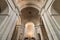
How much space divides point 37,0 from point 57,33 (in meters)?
8.90

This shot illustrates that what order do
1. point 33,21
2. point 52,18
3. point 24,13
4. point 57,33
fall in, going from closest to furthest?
point 57,33 → point 52,18 → point 24,13 → point 33,21

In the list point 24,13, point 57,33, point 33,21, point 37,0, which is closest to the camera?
point 57,33

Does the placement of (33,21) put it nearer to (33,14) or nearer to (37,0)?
(33,14)

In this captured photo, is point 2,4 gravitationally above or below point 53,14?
above

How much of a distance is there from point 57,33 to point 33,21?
43.2 feet

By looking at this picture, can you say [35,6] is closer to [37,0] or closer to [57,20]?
[37,0]

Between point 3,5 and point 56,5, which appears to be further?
point 56,5

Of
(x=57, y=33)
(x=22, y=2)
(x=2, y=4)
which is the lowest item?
(x=57, y=33)

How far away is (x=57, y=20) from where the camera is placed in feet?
31.4

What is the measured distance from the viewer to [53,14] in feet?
33.0

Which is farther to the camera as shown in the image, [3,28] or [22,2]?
[22,2]

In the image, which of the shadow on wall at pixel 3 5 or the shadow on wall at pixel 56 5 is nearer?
the shadow on wall at pixel 3 5

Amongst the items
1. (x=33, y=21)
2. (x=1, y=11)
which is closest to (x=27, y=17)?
(x=33, y=21)

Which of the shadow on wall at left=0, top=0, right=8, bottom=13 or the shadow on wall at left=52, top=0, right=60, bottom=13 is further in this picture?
the shadow on wall at left=52, top=0, right=60, bottom=13
